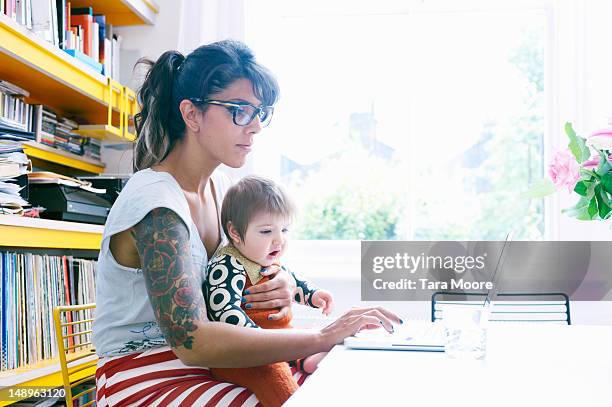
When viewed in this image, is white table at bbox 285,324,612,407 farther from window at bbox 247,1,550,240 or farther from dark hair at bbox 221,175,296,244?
window at bbox 247,1,550,240

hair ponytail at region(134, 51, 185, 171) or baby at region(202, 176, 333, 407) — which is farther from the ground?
hair ponytail at region(134, 51, 185, 171)

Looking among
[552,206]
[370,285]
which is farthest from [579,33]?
[370,285]

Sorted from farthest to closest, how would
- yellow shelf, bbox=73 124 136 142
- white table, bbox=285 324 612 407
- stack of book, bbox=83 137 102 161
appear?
1. stack of book, bbox=83 137 102 161
2. yellow shelf, bbox=73 124 136 142
3. white table, bbox=285 324 612 407

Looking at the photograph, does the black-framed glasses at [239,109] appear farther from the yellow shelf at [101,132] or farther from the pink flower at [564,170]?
the yellow shelf at [101,132]

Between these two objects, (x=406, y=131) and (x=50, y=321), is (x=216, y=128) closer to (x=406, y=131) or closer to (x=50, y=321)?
(x=50, y=321)

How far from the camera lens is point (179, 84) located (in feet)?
5.25

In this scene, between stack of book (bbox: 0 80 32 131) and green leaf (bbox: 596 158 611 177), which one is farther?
stack of book (bbox: 0 80 32 131)

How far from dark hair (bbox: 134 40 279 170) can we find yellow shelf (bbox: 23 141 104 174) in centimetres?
75

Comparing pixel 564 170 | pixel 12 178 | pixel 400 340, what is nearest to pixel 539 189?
pixel 564 170

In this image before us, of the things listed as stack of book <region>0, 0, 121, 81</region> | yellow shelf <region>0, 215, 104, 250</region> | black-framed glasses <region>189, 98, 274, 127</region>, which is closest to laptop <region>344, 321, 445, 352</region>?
black-framed glasses <region>189, 98, 274, 127</region>

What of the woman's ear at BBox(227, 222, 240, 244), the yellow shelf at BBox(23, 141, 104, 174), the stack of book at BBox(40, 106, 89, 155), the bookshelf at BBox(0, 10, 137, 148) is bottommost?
the woman's ear at BBox(227, 222, 240, 244)

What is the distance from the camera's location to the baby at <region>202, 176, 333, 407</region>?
1379 mm

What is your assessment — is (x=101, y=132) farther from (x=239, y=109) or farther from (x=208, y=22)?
(x=239, y=109)

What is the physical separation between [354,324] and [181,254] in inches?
14.2
